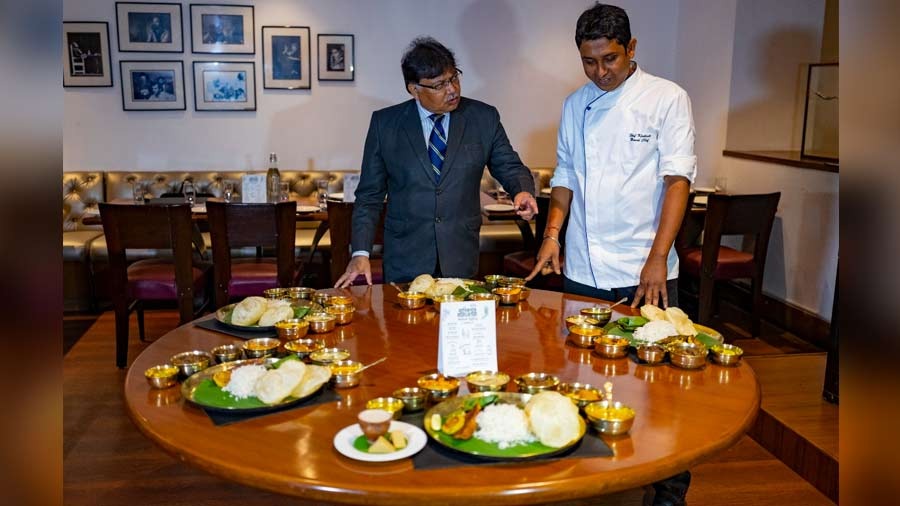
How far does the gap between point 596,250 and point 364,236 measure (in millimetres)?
821

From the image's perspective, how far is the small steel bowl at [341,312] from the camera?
6.44 ft

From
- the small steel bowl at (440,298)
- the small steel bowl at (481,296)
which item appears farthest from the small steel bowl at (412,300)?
the small steel bowl at (481,296)

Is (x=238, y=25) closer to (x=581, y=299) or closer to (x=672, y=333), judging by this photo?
(x=581, y=299)

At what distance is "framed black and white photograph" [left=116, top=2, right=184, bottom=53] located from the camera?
218 inches

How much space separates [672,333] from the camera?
5.74 feet

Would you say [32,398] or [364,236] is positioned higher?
[32,398]

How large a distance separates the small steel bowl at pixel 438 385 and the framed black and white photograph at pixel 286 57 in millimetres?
4700

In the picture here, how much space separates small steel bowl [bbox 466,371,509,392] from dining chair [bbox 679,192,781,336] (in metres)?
3.04

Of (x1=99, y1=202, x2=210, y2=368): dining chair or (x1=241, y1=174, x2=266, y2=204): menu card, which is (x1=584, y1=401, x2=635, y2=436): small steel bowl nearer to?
(x1=99, y1=202, x2=210, y2=368): dining chair

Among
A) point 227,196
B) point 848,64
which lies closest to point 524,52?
point 227,196

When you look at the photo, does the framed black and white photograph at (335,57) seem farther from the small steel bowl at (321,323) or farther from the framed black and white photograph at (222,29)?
the small steel bowl at (321,323)

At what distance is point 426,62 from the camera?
2.43 metres

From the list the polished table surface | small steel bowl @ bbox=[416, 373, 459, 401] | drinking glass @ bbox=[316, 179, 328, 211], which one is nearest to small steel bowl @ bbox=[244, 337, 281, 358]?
the polished table surface

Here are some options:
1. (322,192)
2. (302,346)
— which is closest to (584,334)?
(302,346)
